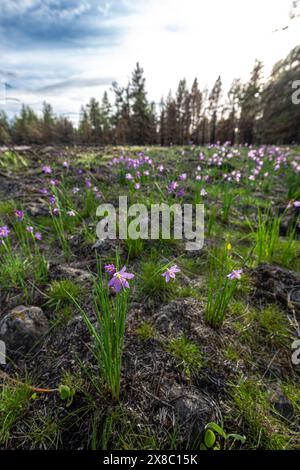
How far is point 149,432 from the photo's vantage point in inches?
45.3

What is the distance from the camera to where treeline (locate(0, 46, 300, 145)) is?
1616 centimetres

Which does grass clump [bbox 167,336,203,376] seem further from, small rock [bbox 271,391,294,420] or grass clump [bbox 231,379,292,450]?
small rock [bbox 271,391,294,420]

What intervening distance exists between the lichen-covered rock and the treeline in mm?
18373

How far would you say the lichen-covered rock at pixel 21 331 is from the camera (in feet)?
5.37

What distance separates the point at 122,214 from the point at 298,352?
2.48 m

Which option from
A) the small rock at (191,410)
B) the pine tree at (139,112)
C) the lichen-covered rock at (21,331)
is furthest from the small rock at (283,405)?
the pine tree at (139,112)

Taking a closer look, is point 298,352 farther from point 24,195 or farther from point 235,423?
point 24,195

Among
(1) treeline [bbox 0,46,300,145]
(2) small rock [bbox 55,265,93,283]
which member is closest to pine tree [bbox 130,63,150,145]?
(1) treeline [bbox 0,46,300,145]

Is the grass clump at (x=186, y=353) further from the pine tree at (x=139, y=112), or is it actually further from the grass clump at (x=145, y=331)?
the pine tree at (x=139, y=112)

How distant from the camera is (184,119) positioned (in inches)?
1438

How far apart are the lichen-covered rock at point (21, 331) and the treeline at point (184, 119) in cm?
1837

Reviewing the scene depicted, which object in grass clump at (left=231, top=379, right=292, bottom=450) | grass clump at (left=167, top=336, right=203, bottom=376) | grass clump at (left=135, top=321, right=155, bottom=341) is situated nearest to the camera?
grass clump at (left=231, top=379, right=292, bottom=450)
